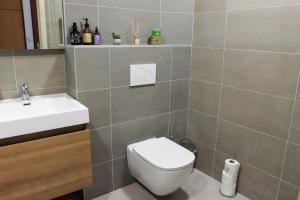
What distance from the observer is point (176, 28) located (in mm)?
2127

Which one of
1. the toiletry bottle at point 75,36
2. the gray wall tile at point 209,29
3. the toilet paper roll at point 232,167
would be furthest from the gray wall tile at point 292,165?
the toiletry bottle at point 75,36

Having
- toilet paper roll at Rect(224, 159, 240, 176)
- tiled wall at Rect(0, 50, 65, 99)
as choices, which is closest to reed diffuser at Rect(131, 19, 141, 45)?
tiled wall at Rect(0, 50, 65, 99)

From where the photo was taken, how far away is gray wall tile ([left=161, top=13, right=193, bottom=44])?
2.10 metres

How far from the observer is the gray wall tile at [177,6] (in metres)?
2.05

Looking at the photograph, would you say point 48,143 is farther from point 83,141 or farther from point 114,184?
point 114,184

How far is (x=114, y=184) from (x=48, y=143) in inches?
33.3

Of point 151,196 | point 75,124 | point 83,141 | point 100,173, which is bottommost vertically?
point 151,196

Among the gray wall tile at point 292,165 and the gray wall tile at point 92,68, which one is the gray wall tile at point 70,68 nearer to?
the gray wall tile at point 92,68

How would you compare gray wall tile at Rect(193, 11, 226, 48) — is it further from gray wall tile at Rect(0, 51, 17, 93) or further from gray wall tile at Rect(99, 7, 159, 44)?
gray wall tile at Rect(0, 51, 17, 93)

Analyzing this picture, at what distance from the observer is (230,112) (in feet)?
6.46

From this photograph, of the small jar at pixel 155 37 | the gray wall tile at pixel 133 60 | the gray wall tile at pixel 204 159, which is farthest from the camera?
the gray wall tile at pixel 204 159

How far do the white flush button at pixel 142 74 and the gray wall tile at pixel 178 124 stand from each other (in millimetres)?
432

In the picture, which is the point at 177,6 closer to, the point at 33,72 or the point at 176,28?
the point at 176,28

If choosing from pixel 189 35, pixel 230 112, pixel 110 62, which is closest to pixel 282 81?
pixel 230 112
